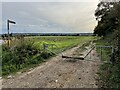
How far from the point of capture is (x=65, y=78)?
10461mm

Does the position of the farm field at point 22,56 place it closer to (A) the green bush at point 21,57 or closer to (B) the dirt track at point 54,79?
(A) the green bush at point 21,57

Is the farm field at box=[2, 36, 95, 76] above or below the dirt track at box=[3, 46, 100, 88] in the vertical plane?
above

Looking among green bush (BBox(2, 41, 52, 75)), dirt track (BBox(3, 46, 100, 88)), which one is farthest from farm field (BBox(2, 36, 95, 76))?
dirt track (BBox(3, 46, 100, 88))

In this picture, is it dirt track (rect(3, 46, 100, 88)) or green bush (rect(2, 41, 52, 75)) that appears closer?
dirt track (rect(3, 46, 100, 88))

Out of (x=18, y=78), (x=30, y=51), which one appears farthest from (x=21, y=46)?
(x=18, y=78)

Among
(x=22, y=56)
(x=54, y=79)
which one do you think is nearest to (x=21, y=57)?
(x=22, y=56)

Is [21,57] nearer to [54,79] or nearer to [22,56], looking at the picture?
[22,56]

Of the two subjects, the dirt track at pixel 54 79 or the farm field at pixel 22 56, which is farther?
the farm field at pixel 22 56

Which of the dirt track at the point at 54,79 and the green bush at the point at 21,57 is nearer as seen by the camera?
the dirt track at the point at 54,79

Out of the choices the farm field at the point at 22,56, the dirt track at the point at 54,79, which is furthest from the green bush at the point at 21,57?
the dirt track at the point at 54,79

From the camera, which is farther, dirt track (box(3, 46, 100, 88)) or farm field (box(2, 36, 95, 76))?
farm field (box(2, 36, 95, 76))

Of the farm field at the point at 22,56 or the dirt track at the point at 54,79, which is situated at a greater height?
the farm field at the point at 22,56

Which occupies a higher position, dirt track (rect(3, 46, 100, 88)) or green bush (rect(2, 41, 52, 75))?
green bush (rect(2, 41, 52, 75))

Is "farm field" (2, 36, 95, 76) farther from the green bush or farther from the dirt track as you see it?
the dirt track
